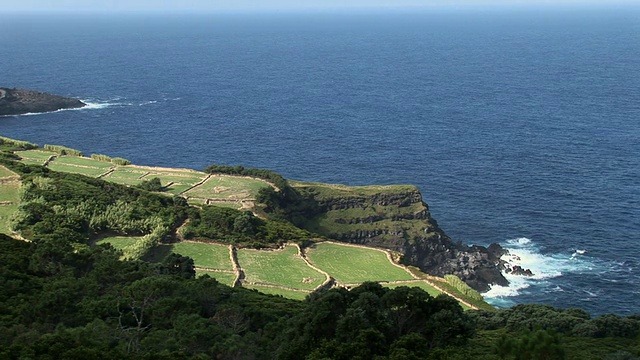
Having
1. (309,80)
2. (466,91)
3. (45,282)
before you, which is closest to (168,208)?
(45,282)

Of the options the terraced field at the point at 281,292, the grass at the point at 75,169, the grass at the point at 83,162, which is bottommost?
the terraced field at the point at 281,292

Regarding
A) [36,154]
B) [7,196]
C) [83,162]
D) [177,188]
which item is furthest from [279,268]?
[36,154]

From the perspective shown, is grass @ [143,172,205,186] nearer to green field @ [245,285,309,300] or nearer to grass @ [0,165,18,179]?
grass @ [0,165,18,179]

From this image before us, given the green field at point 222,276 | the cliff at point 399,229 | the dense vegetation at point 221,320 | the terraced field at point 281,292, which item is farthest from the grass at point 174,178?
the terraced field at point 281,292

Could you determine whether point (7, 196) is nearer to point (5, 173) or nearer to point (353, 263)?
point (5, 173)

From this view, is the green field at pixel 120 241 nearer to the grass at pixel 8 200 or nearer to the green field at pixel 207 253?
the green field at pixel 207 253

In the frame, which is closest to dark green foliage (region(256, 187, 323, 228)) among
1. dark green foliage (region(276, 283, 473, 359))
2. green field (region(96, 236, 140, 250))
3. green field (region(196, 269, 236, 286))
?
green field (region(96, 236, 140, 250))
